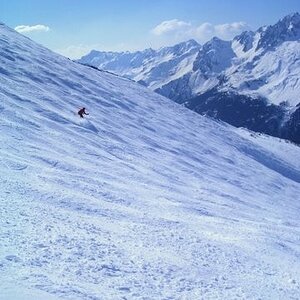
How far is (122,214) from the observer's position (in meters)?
15.4

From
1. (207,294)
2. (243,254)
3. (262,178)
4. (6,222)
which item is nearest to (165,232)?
(243,254)

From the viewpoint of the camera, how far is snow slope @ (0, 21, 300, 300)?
1041 cm

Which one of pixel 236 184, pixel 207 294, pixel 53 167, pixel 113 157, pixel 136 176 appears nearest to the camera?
pixel 207 294

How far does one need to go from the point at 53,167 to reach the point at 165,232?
287 inches

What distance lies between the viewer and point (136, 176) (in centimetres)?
2303

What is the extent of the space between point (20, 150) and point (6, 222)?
29.8 ft

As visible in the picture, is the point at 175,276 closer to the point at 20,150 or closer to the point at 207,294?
the point at 207,294

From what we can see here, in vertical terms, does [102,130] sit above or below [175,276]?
above

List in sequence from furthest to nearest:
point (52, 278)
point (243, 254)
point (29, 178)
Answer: point (29, 178) < point (243, 254) < point (52, 278)

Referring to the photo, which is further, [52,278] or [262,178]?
[262,178]

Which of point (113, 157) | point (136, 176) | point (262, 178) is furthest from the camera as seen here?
point (262, 178)

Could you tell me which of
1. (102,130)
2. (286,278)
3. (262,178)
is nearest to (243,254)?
(286,278)

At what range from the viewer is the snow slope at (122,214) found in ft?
34.2

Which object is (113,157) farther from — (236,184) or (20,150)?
(236,184)
